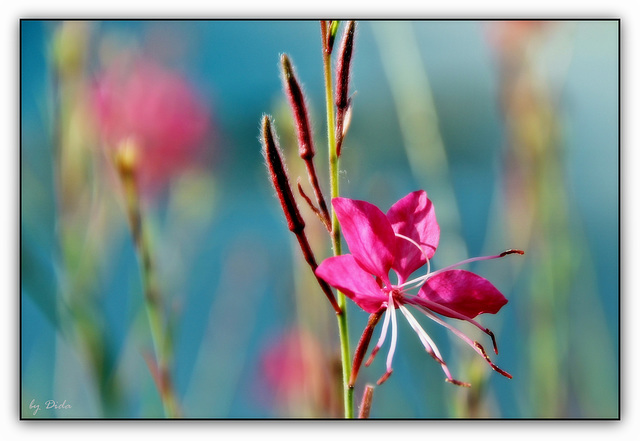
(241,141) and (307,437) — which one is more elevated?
(241,141)

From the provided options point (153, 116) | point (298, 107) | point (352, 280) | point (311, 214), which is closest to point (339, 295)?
point (352, 280)

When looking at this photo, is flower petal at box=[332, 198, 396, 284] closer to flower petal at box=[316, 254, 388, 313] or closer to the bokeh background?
flower petal at box=[316, 254, 388, 313]

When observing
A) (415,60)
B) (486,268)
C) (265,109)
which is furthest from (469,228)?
(265,109)

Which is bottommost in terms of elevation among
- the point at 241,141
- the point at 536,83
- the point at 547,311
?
the point at 547,311

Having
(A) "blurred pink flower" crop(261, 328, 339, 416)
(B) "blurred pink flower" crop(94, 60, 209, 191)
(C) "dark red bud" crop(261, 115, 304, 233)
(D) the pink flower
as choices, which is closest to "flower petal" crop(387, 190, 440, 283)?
(D) the pink flower

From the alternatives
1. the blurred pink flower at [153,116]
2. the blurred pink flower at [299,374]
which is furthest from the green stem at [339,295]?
the blurred pink flower at [153,116]

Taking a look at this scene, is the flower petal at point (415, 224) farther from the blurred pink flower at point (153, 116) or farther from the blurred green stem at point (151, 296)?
the blurred pink flower at point (153, 116)

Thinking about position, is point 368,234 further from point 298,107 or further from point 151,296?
point 151,296

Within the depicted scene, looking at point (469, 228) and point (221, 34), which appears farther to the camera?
point (469, 228)

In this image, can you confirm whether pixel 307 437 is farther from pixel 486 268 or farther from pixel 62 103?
pixel 62 103
